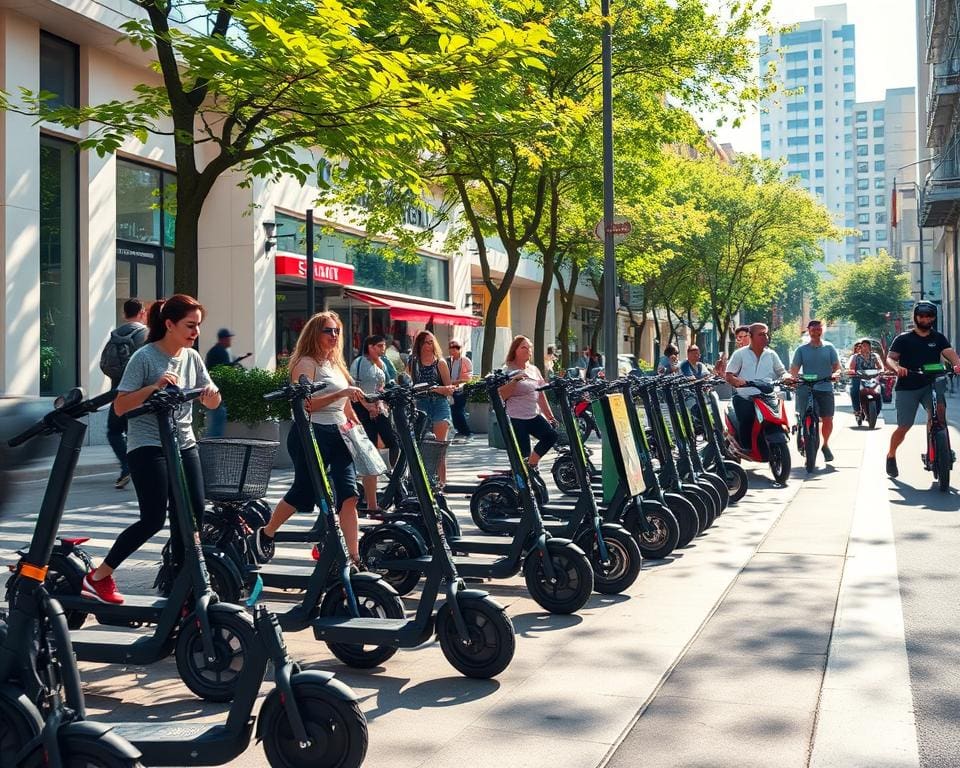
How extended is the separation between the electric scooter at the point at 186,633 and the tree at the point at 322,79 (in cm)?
562

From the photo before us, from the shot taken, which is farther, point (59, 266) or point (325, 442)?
point (59, 266)

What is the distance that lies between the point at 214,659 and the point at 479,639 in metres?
1.12

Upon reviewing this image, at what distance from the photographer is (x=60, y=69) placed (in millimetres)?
18641

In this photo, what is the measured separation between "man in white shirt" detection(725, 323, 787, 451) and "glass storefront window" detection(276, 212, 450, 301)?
47.8 feet

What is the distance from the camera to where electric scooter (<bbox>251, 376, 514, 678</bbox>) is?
15.7ft

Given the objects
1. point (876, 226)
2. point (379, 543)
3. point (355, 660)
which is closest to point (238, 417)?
point (379, 543)

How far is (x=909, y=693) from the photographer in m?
4.57

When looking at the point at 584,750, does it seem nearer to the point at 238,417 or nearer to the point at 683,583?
the point at 683,583

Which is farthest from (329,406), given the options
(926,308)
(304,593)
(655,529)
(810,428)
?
(810,428)

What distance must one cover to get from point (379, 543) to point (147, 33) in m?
6.58

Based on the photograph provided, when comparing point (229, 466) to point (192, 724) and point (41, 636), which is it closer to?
point (192, 724)

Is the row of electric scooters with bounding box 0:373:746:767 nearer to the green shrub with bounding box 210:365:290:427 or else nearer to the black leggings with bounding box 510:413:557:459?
the black leggings with bounding box 510:413:557:459

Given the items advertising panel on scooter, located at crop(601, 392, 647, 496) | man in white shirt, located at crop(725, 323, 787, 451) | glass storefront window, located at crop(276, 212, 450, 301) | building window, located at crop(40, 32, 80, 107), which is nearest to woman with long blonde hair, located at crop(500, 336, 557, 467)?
advertising panel on scooter, located at crop(601, 392, 647, 496)

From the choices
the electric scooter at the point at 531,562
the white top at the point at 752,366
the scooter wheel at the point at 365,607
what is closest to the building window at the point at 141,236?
the white top at the point at 752,366
